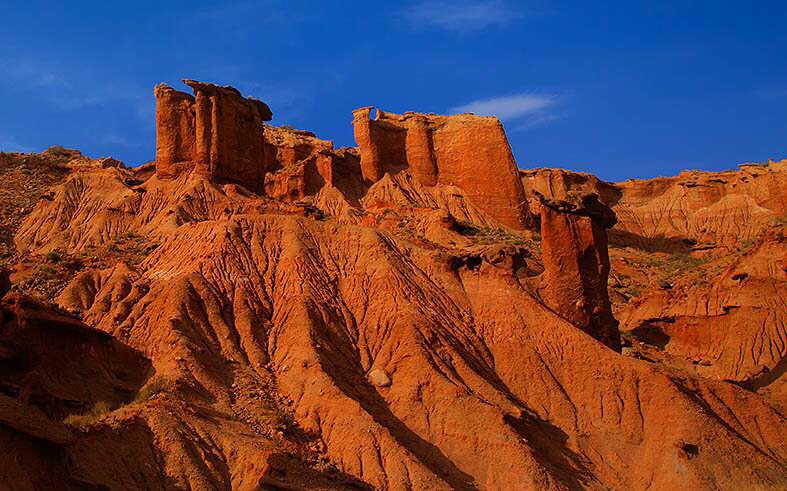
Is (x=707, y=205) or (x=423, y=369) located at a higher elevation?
(x=707, y=205)

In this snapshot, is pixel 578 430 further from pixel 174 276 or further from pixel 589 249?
pixel 174 276

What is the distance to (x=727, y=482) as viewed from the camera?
1177 inches

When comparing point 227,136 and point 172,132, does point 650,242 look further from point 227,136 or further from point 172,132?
point 172,132

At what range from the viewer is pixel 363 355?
1321 inches

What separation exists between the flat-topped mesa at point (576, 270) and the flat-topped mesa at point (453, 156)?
24.5 meters

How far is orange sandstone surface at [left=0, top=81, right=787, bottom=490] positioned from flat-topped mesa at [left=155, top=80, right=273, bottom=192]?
240mm

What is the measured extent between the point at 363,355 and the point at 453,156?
33.8 meters

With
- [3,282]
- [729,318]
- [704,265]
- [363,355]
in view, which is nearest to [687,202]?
[704,265]

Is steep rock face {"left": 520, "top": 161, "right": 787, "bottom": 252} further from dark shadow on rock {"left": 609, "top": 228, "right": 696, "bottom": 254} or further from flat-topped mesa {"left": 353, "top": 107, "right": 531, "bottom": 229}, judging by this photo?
flat-topped mesa {"left": 353, "top": 107, "right": 531, "bottom": 229}

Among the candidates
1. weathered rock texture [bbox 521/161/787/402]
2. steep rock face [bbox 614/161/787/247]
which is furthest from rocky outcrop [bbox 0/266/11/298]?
steep rock face [bbox 614/161/787/247]

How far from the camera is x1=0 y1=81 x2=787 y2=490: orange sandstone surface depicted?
25219mm

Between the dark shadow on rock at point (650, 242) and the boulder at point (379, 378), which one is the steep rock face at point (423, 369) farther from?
the dark shadow on rock at point (650, 242)

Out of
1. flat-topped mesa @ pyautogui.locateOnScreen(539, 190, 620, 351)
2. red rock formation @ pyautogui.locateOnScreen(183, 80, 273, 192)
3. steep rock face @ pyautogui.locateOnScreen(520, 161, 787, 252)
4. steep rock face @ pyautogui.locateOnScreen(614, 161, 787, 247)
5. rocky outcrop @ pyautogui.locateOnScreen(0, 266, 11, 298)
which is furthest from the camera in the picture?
steep rock face @ pyautogui.locateOnScreen(520, 161, 787, 252)

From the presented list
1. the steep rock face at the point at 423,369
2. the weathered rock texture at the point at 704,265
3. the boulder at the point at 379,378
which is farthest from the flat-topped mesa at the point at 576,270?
the boulder at the point at 379,378
